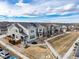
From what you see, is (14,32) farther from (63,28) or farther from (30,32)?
(63,28)

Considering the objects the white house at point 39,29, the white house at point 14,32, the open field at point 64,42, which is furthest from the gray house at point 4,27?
the open field at point 64,42

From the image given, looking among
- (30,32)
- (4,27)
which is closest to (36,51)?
(30,32)

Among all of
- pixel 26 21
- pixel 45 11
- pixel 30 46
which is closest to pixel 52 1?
pixel 45 11

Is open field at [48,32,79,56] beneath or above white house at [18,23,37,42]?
beneath

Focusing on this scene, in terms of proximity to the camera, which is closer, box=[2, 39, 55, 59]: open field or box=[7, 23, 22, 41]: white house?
box=[2, 39, 55, 59]: open field

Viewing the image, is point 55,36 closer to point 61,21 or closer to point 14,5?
point 61,21

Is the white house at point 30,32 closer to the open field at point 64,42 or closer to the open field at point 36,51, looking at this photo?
the open field at point 36,51

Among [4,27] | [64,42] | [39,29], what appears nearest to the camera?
[64,42]

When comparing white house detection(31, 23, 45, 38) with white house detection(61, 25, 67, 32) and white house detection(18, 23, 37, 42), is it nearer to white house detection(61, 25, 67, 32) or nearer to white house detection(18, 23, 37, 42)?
white house detection(18, 23, 37, 42)

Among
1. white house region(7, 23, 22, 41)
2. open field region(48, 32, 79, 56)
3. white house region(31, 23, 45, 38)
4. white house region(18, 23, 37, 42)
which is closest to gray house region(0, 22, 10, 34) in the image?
white house region(7, 23, 22, 41)
